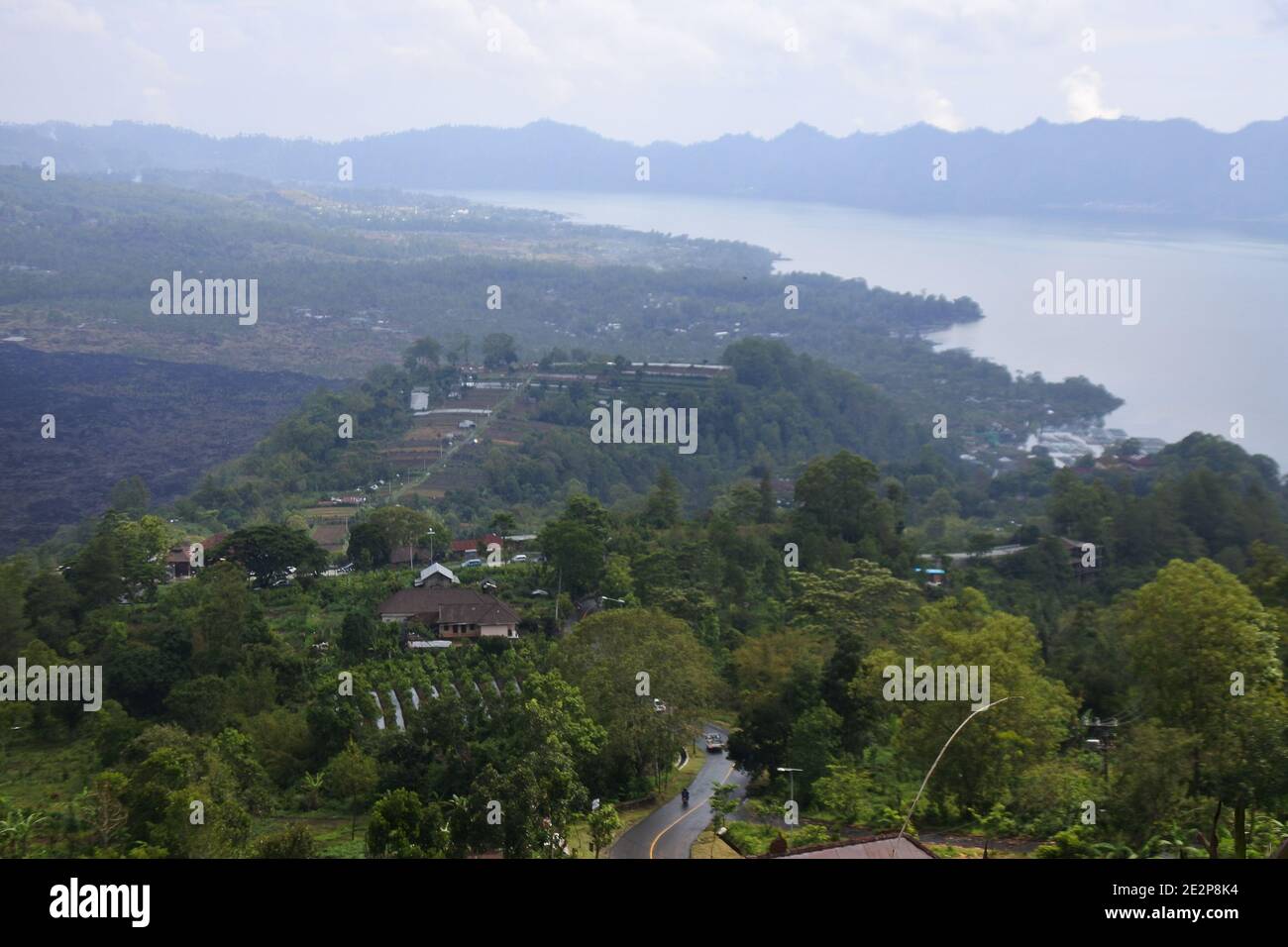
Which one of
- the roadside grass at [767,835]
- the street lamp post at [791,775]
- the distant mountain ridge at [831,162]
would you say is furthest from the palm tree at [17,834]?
the distant mountain ridge at [831,162]

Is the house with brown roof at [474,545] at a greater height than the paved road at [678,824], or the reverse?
the house with brown roof at [474,545]

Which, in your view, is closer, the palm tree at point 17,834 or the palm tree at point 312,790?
the palm tree at point 17,834

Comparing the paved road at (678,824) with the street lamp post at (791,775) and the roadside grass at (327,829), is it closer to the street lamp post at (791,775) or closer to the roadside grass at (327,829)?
the street lamp post at (791,775)

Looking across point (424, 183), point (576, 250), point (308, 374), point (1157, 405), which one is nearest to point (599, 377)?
point (308, 374)

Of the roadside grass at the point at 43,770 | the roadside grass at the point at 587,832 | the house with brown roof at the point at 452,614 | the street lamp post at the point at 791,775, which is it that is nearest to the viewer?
the roadside grass at the point at 587,832

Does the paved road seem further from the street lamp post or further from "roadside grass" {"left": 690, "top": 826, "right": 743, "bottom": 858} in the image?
the street lamp post

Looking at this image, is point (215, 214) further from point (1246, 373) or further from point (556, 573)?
point (556, 573)

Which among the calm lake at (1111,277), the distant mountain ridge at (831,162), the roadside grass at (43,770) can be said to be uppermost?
the distant mountain ridge at (831,162)

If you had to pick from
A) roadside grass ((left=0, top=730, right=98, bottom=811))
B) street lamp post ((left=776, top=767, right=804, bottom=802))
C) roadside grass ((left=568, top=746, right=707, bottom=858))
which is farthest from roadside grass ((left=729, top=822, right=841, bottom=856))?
roadside grass ((left=0, top=730, right=98, bottom=811))
